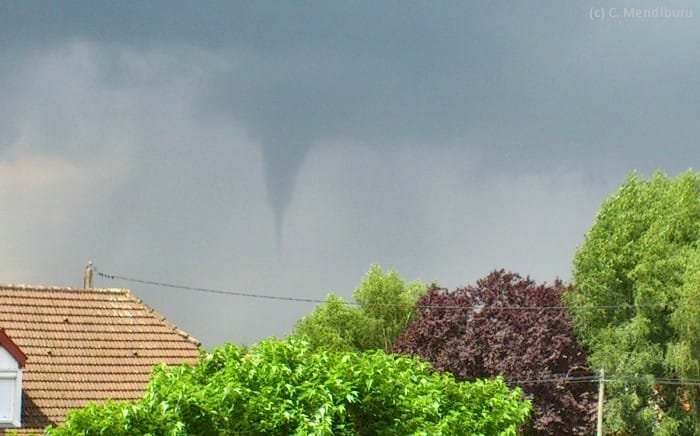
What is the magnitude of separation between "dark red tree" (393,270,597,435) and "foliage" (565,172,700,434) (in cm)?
157

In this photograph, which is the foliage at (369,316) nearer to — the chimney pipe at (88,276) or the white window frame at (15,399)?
the chimney pipe at (88,276)

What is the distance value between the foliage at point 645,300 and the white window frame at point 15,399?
94.5 feet

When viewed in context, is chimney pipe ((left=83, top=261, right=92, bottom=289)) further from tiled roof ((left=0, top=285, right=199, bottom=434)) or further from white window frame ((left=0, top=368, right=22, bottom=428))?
white window frame ((left=0, top=368, right=22, bottom=428))

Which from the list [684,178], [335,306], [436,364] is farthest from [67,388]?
[335,306]

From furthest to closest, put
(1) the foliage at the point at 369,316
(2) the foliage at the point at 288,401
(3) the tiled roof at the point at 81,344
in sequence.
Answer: (1) the foliage at the point at 369,316, (3) the tiled roof at the point at 81,344, (2) the foliage at the point at 288,401

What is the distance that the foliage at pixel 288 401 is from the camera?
1009 inches

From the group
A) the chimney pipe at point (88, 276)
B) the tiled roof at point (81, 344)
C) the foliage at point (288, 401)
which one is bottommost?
the foliage at point (288, 401)

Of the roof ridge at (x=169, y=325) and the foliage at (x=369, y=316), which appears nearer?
the roof ridge at (x=169, y=325)

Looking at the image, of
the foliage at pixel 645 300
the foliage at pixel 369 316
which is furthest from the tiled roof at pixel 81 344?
the foliage at pixel 369 316

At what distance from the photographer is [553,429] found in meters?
63.5

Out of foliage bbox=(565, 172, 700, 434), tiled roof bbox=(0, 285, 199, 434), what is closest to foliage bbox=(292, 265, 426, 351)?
foliage bbox=(565, 172, 700, 434)

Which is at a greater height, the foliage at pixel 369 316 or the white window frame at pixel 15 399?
the foliage at pixel 369 316

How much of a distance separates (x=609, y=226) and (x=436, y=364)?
10291 millimetres

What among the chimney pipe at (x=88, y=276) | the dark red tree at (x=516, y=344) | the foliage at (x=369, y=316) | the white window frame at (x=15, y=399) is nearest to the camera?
the white window frame at (x=15, y=399)
